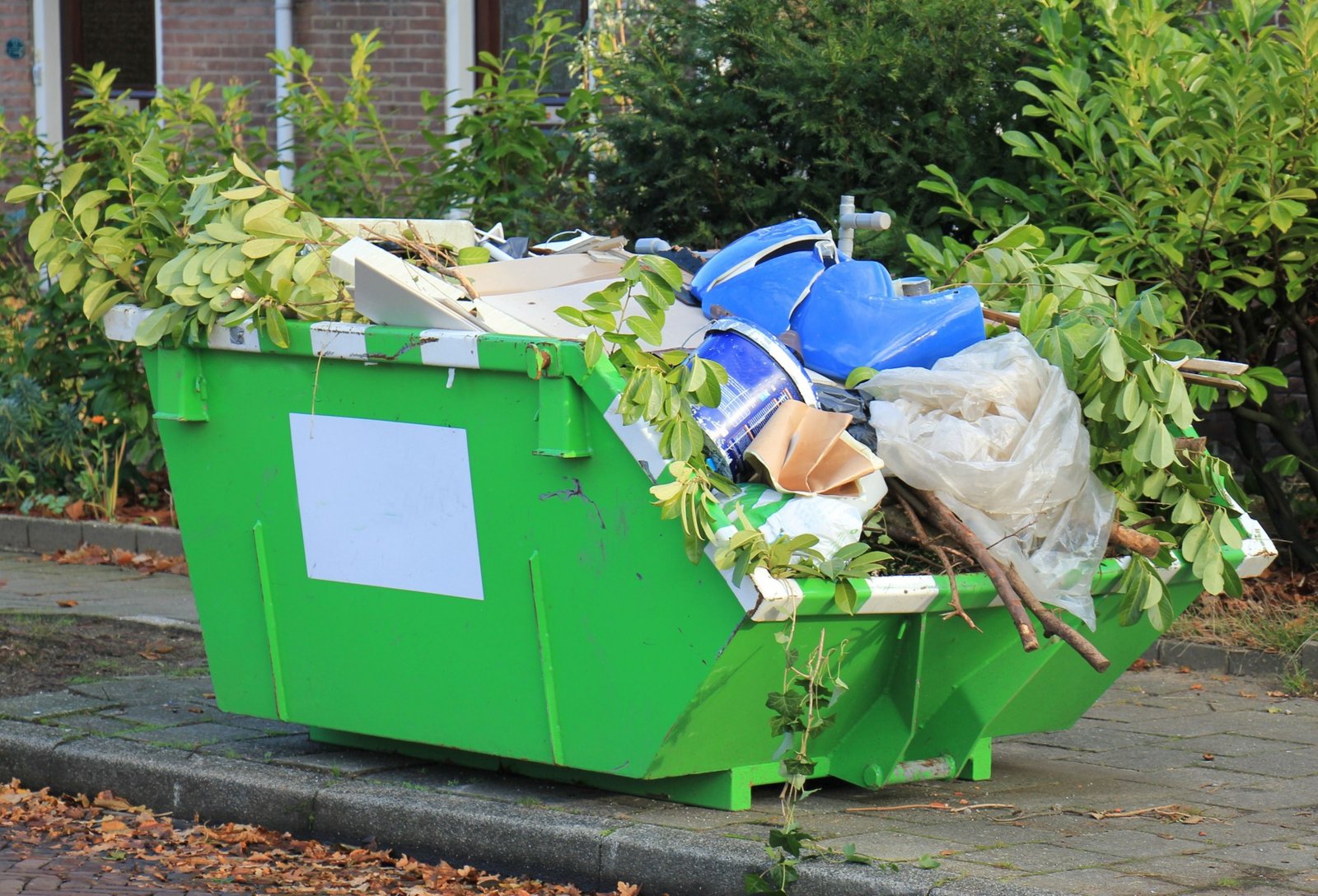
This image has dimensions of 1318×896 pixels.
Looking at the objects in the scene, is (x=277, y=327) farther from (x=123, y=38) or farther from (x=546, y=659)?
(x=123, y=38)

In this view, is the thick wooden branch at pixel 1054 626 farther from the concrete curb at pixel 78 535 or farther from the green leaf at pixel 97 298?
the concrete curb at pixel 78 535

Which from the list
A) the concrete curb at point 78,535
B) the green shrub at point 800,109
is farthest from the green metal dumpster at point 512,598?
the concrete curb at point 78,535

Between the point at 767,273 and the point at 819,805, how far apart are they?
1.22 meters

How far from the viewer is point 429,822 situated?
3.88m

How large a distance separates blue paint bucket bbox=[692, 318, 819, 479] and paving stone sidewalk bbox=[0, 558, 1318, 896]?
802mm

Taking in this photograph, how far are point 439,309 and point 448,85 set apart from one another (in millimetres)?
7400

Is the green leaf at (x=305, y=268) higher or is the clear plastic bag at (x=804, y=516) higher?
the green leaf at (x=305, y=268)

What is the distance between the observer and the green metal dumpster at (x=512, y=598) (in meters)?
3.51

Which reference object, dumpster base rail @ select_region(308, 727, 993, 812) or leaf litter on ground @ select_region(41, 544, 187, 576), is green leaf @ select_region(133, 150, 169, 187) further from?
leaf litter on ground @ select_region(41, 544, 187, 576)

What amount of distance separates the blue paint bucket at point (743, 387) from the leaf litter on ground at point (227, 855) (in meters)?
0.92

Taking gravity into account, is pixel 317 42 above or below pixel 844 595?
above

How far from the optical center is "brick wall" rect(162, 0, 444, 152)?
10945 mm

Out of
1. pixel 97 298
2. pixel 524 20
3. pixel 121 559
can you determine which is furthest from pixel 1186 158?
pixel 524 20

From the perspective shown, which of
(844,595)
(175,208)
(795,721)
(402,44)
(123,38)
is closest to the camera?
(844,595)
